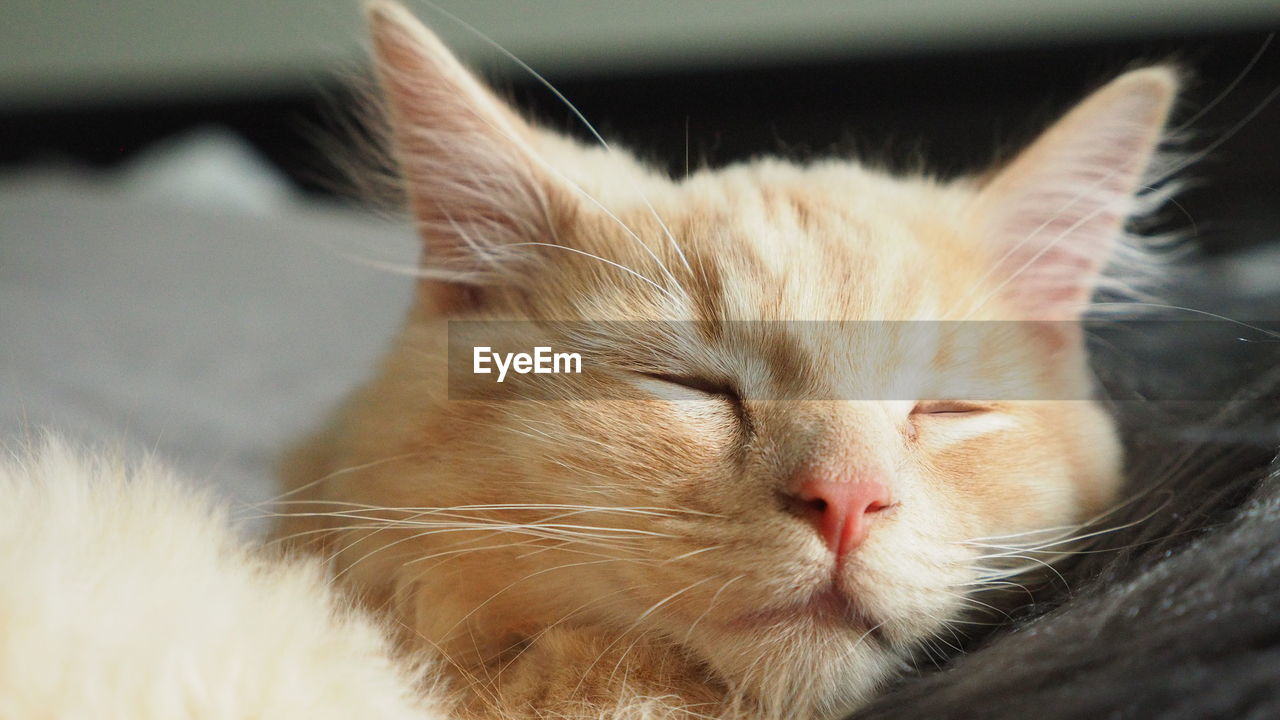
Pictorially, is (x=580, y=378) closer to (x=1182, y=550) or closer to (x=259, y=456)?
(x=1182, y=550)

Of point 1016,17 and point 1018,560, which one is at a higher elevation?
point 1016,17

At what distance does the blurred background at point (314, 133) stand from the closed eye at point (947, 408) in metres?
0.47

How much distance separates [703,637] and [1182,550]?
0.37 meters

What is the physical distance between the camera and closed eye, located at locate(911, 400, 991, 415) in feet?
2.84

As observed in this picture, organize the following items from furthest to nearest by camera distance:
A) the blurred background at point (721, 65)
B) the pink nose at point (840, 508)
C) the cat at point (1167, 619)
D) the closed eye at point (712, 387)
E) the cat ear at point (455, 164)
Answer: the blurred background at point (721, 65)
the cat ear at point (455, 164)
the closed eye at point (712, 387)
the pink nose at point (840, 508)
the cat at point (1167, 619)

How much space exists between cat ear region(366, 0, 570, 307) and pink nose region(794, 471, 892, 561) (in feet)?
1.43

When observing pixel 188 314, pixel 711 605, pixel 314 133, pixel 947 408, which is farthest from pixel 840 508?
pixel 314 133

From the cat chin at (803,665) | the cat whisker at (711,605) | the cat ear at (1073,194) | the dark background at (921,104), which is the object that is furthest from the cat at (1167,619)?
the dark background at (921,104)

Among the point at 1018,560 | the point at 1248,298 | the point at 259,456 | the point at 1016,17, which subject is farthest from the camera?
the point at 1016,17

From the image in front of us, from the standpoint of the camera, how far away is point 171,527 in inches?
29.8

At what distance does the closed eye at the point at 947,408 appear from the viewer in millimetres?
865

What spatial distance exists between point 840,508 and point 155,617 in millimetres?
521

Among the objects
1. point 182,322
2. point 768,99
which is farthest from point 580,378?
point 768,99

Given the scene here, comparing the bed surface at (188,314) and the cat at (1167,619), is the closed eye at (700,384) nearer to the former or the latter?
the cat at (1167,619)
